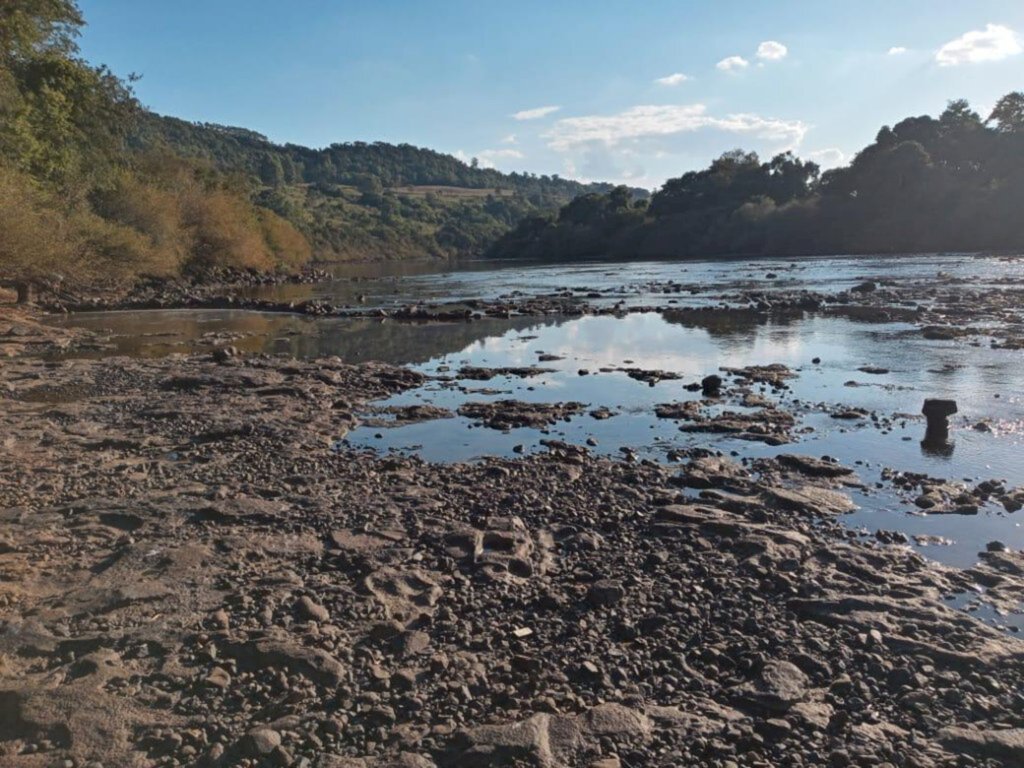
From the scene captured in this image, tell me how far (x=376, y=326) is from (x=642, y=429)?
22.8m

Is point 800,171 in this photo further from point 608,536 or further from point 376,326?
point 608,536

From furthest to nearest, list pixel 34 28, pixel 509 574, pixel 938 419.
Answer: pixel 34 28
pixel 938 419
pixel 509 574

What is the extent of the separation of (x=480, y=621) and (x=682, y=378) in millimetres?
14551

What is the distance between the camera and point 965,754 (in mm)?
4875

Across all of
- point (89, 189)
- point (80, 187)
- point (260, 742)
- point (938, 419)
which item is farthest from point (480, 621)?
point (89, 189)

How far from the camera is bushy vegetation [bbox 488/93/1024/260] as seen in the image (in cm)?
9100

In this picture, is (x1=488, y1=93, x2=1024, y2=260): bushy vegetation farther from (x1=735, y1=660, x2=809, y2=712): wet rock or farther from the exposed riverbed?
(x1=735, y1=660, x2=809, y2=712): wet rock

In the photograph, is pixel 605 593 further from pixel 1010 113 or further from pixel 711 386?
pixel 1010 113

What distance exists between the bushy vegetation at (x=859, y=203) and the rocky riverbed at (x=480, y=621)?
97711 mm

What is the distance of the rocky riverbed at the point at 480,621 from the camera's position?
16.2 ft

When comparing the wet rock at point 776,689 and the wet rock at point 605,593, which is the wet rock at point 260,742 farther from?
the wet rock at point 776,689

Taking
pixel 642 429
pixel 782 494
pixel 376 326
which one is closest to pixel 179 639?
pixel 782 494

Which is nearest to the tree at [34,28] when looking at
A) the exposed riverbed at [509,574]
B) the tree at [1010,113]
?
the exposed riverbed at [509,574]

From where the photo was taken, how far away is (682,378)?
65.6ft
